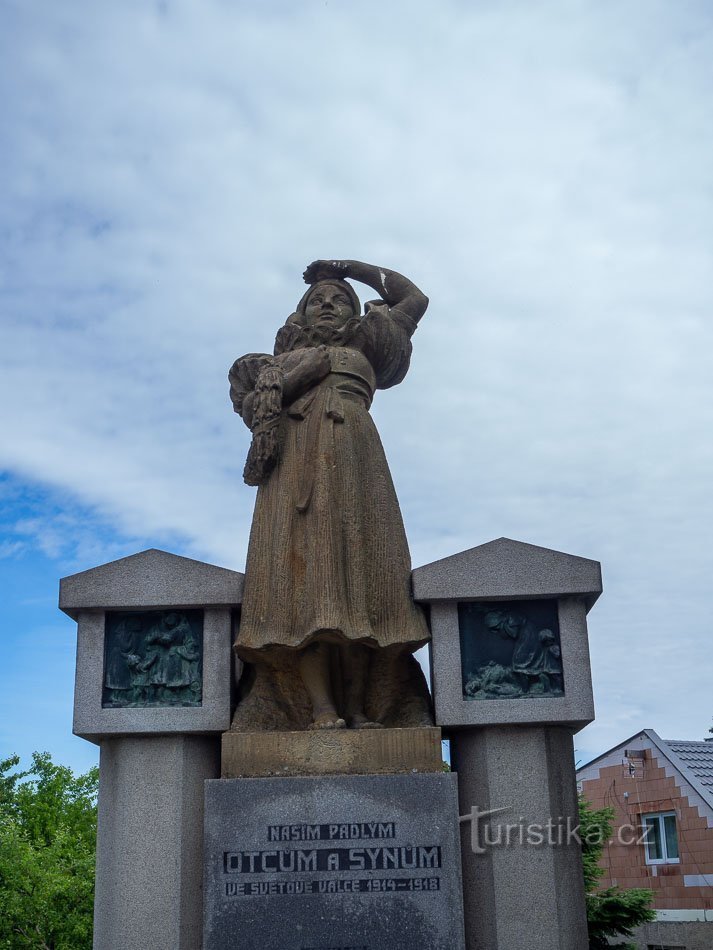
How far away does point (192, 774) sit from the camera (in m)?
7.14

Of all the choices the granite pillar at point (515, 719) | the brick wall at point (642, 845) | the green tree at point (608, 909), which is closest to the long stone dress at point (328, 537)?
the granite pillar at point (515, 719)

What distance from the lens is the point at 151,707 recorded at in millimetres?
7211

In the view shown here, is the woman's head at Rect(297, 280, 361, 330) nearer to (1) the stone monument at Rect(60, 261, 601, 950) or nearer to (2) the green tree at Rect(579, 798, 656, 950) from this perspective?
(1) the stone monument at Rect(60, 261, 601, 950)

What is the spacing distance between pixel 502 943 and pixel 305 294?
4.79m

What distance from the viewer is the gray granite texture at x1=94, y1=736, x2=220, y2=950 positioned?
677 centimetres

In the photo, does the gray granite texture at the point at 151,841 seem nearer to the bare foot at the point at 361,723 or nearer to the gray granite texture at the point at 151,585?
the gray granite texture at the point at 151,585

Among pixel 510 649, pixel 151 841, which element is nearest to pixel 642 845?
pixel 510 649

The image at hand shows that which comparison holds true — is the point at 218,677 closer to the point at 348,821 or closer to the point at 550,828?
the point at 348,821

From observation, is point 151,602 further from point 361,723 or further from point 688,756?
point 688,756

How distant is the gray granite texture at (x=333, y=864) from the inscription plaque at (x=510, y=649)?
88cm

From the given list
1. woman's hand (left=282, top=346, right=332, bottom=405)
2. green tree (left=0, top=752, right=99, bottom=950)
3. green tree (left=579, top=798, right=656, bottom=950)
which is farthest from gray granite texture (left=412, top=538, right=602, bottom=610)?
green tree (left=0, top=752, right=99, bottom=950)

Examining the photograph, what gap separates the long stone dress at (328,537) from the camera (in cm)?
692

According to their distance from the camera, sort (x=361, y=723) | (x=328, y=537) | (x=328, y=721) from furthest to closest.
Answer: (x=328, y=537)
(x=361, y=723)
(x=328, y=721)

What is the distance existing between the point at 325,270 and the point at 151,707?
139 inches
